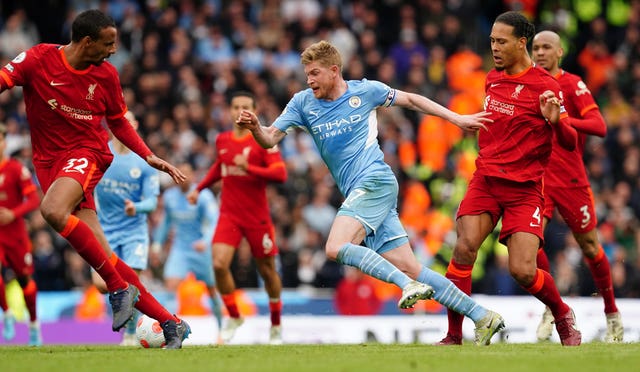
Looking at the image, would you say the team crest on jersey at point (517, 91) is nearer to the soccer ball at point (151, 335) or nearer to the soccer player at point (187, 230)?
the soccer ball at point (151, 335)

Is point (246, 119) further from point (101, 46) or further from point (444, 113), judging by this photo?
point (444, 113)

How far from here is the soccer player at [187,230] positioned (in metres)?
16.8

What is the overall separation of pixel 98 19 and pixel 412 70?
13.8m

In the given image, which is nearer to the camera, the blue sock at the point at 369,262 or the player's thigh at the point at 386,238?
the blue sock at the point at 369,262

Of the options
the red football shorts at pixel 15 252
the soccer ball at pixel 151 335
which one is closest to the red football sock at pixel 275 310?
the red football shorts at pixel 15 252

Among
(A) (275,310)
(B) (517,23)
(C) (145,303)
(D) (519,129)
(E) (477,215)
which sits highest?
(B) (517,23)

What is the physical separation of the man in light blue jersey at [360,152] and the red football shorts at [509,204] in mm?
759

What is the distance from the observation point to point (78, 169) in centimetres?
993

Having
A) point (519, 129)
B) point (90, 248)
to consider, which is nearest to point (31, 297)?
point (90, 248)

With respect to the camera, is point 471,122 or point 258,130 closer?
point 471,122

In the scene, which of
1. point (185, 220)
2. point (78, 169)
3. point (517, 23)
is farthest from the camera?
point (185, 220)

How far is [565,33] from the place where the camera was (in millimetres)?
24500

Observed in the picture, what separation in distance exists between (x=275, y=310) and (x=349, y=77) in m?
9.17

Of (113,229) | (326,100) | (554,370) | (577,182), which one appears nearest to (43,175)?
(326,100)
